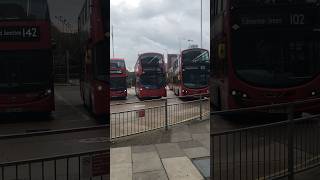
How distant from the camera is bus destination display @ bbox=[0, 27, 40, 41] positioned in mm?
2467

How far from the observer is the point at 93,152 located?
2.90 metres

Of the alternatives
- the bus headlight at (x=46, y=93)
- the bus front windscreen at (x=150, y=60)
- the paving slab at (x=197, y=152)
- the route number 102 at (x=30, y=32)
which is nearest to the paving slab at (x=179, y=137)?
the paving slab at (x=197, y=152)

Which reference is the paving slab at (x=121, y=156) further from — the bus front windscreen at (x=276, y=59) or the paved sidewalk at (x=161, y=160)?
the bus front windscreen at (x=276, y=59)

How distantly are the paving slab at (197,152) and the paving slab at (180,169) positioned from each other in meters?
0.08

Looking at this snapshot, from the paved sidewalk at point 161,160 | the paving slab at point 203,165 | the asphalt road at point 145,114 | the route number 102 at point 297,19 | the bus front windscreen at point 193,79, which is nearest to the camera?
the route number 102 at point 297,19

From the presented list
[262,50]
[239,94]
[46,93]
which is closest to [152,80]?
[239,94]

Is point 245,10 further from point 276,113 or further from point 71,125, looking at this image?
point 71,125

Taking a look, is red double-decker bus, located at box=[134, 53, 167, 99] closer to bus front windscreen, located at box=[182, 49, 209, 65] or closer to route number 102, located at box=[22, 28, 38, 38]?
bus front windscreen, located at box=[182, 49, 209, 65]

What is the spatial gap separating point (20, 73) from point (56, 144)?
0.49 meters

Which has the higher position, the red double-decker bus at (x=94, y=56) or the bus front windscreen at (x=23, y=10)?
the bus front windscreen at (x=23, y=10)

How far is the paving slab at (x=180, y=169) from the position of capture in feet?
16.9

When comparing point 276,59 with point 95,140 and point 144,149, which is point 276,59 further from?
point 144,149

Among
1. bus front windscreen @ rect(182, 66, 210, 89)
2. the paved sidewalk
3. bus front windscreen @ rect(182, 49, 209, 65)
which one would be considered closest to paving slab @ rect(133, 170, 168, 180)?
the paved sidewalk

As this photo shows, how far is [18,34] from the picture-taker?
2.50 m
